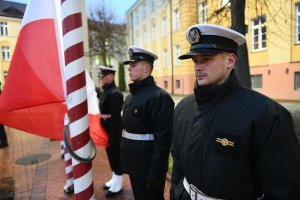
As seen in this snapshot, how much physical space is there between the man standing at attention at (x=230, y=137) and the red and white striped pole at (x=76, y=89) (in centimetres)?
90

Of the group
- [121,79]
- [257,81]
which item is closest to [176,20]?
[257,81]

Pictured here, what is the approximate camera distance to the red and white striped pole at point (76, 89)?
232 centimetres

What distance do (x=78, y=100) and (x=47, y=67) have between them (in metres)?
0.72

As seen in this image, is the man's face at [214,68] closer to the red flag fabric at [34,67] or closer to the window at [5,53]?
the red flag fabric at [34,67]

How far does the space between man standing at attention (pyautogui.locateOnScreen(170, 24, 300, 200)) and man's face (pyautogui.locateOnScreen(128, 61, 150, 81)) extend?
1.44 m

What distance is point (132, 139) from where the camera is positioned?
10.9 feet

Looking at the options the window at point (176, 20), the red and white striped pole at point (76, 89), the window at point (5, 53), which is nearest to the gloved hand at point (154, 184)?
the red and white striped pole at point (76, 89)

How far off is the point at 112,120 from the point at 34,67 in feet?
6.46

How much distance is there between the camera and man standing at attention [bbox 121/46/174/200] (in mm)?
3098

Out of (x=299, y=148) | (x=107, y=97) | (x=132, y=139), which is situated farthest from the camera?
(x=107, y=97)

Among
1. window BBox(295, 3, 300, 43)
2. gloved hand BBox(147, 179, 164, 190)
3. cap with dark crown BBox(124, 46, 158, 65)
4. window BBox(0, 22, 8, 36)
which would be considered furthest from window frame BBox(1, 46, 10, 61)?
gloved hand BBox(147, 179, 164, 190)

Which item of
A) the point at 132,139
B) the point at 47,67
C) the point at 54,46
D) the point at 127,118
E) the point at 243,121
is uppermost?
the point at 54,46

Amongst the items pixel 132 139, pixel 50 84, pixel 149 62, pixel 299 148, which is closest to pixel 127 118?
pixel 132 139

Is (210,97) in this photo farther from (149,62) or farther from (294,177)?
(149,62)
